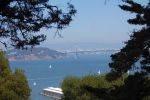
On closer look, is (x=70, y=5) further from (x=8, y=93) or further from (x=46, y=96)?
(x=46, y=96)

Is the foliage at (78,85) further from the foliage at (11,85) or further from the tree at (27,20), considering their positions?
the tree at (27,20)

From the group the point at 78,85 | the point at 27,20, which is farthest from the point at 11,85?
the point at 27,20

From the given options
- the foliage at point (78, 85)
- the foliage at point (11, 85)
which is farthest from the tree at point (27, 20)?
the foliage at point (78, 85)

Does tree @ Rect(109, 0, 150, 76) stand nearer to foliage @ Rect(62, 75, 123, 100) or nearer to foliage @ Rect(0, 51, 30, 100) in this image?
foliage @ Rect(0, 51, 30, 100)

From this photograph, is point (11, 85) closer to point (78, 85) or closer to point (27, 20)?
point (78, 85)

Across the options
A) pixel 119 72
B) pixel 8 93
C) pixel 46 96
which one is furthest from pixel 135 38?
pixel 46 96

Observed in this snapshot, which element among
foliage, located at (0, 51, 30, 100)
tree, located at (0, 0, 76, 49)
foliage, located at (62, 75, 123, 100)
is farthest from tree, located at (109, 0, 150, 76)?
foliage, located at (62, 75, 123, 100)

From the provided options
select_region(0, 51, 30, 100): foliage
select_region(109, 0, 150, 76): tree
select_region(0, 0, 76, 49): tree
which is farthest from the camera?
select_region(0, 51, 30, 100): foliage
